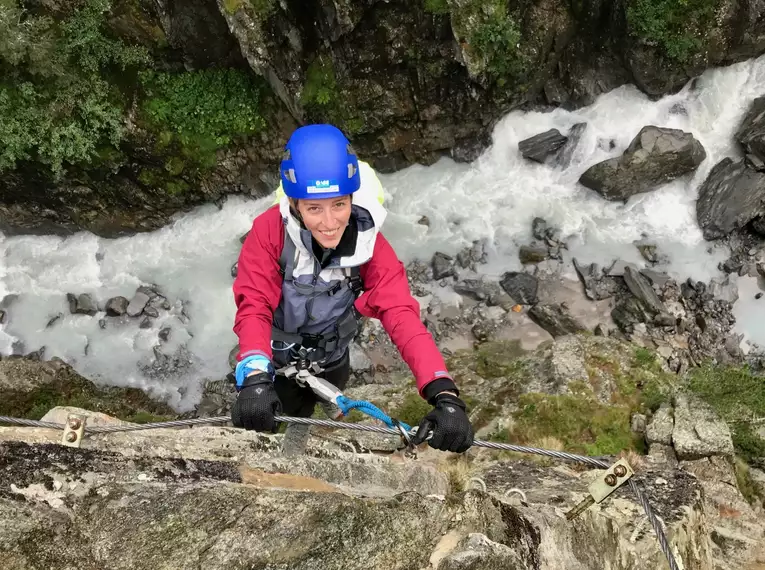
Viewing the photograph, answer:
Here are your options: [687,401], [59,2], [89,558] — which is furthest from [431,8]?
[89,558]

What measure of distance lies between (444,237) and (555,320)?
3804 millimetres

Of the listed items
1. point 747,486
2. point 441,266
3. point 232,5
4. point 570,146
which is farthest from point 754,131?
point 232,5

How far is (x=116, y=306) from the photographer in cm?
1304

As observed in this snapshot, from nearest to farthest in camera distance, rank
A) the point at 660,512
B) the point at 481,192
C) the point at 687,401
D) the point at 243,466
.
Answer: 1. the point at 243,466
2. the point at 660,512
3. the point at 687,401
4. the point at 481,192

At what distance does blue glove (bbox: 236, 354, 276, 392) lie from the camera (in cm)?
388

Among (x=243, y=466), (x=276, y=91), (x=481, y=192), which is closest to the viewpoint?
(x=243, y=466)

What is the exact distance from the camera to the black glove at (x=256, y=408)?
355 cm

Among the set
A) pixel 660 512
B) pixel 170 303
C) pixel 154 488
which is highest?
pixel 170 303

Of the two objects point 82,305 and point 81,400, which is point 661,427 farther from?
point 82,305

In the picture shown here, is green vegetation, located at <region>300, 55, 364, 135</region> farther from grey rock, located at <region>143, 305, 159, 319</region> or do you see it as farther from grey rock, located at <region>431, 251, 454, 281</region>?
grey rock, located at <region>143, 305, 159, 319</region>

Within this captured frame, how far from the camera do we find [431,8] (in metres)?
10.7

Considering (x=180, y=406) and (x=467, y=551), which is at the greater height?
(x=180, y=406)

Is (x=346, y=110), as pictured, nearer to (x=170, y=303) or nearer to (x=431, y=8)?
(x=431, y=8)

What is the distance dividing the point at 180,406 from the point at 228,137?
6.82m
